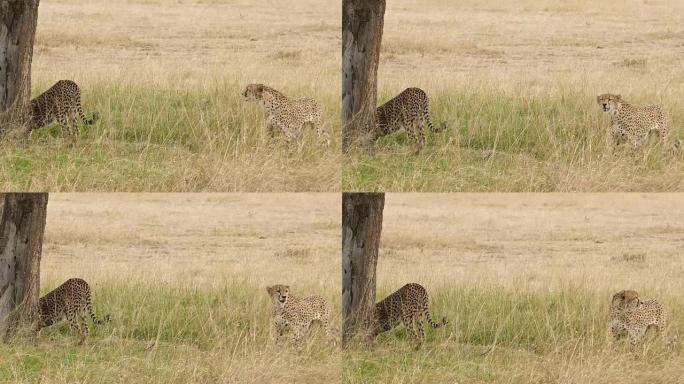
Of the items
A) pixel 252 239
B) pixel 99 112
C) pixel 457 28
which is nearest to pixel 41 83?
pixel 99 112

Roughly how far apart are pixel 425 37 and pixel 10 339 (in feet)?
54.5

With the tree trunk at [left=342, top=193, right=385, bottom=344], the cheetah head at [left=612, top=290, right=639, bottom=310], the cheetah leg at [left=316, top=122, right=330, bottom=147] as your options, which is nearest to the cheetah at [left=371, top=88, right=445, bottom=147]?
the cheetah leg at [left=316, top=122, right=330, bottom=147]

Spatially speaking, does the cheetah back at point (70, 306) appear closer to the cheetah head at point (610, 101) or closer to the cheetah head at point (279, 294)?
the cheetah head at point (279, 294)

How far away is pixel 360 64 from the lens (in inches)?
404

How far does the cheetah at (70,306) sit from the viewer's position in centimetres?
1046

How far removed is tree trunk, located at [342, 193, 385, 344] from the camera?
983cm

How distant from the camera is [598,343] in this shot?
9898 mm

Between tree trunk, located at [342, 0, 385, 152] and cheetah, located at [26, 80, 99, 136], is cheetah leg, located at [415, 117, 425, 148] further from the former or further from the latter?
cheetah, located at [26, 80, 99, 136]

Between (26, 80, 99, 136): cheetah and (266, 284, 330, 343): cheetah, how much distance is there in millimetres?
2434

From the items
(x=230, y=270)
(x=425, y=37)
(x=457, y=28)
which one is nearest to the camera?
(x=230, y=270)

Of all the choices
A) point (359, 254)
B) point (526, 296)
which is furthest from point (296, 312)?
point (526, 296)

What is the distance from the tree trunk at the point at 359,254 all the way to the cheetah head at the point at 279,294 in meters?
0.56

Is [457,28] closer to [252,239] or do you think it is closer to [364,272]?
[252,239]

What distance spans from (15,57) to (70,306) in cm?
229
